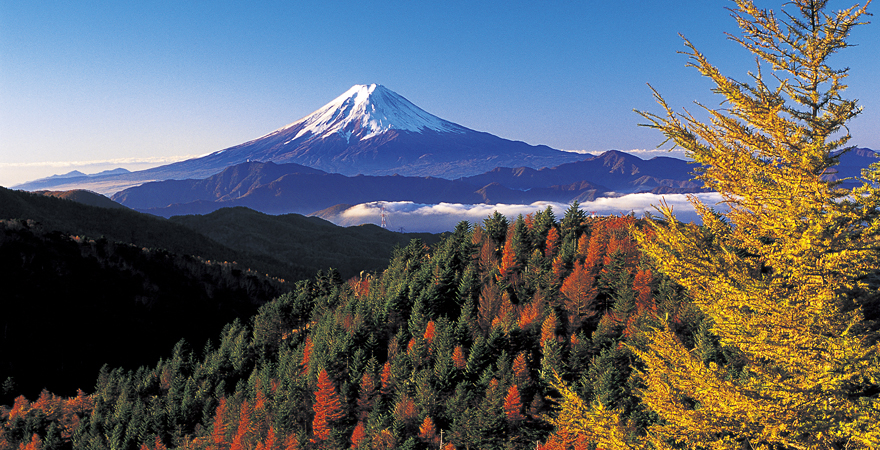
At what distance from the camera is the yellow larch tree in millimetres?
9680

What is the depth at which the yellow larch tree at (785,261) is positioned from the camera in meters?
9.68

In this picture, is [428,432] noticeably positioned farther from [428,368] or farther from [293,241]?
[293,241]

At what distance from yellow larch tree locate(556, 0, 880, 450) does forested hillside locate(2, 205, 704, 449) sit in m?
19.8

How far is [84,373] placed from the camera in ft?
217

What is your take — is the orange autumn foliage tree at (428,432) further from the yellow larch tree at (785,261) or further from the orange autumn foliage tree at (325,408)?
the yellow larch tree at (785,261)

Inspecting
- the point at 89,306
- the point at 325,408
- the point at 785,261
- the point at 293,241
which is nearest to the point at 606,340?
the point at 325,408

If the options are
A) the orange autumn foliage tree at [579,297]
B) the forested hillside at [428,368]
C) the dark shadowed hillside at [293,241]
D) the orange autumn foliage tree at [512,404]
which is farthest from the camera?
the dark shadowed hillside at [293,241]

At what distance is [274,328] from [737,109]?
6780 cm

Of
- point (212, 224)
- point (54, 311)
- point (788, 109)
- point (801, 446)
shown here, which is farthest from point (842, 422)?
point (212, 224)

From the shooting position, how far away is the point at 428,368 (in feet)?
138

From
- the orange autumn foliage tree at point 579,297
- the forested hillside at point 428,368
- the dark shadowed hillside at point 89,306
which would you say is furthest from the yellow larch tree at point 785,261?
the dark shadowed hillside at point 89,306

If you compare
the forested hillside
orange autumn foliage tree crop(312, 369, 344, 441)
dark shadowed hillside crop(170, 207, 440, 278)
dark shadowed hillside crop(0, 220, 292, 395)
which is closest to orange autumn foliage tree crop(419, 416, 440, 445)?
the forested hillside

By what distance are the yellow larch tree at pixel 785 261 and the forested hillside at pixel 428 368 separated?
19.8 meters

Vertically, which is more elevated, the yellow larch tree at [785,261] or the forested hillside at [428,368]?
the yellow larch tree at [785,261]
